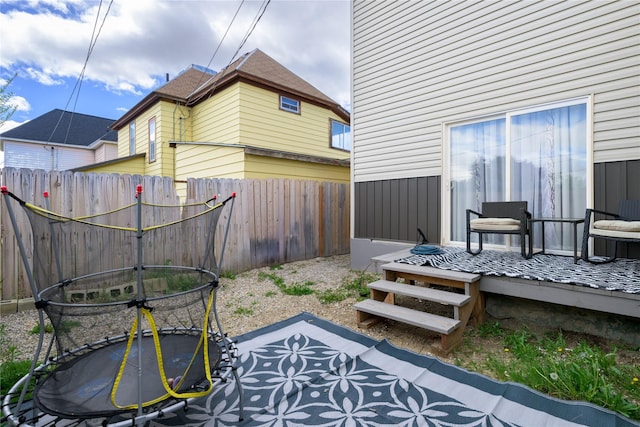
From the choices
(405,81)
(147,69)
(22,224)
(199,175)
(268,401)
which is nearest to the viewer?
(268,401)

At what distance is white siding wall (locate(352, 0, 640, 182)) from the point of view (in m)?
3.37

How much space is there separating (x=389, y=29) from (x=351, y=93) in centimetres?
123

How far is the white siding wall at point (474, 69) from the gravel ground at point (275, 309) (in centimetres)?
215

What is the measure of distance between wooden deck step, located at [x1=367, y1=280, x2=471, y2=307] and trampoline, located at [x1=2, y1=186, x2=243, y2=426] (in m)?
1.77

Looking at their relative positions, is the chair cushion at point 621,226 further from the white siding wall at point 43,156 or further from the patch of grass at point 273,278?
the white siding wall at point 43,156

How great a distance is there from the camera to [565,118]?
3.68 meters

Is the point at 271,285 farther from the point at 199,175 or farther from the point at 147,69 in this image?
the point at 147,69

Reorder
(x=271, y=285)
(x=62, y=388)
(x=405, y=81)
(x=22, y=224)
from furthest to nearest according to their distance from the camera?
(x=405, y=81) → (x=271, y=285) → (x=22, y=224) → (x=62, y=388)

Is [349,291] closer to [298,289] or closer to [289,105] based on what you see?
[298,289]

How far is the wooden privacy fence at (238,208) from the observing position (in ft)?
11.3

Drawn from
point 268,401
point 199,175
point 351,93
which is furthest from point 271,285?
point 199,175

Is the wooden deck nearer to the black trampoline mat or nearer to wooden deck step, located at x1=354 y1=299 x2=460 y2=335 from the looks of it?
wooden deck step, located at x1=354 y1=299 x2=460 y2=335

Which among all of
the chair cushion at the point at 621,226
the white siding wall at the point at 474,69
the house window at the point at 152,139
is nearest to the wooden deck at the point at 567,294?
the chair cushion at the point at 621,226

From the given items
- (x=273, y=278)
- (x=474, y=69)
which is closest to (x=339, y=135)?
(x=474, y=69)
